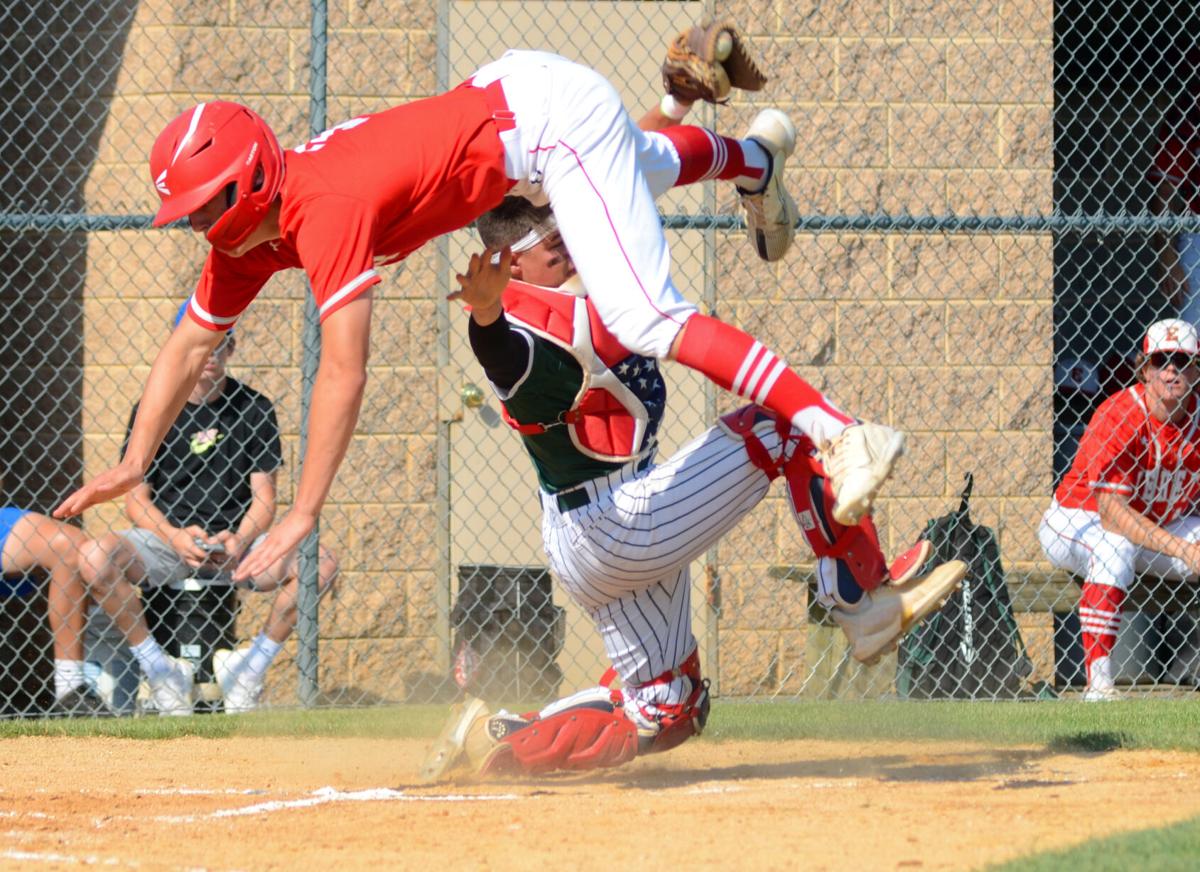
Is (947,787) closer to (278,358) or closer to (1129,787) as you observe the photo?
(1129,787)

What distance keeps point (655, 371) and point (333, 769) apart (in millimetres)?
1628

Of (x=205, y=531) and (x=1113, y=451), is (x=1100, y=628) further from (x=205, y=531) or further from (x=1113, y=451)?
(x=205, y=531)

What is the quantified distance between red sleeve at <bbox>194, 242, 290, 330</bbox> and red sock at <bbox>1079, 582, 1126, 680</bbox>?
4119mm

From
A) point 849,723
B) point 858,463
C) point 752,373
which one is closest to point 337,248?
point 752,373

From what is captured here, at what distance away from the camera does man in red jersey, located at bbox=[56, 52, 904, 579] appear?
3900 mm

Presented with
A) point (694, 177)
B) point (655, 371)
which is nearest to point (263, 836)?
point (655, 371)

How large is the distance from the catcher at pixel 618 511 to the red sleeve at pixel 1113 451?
288cm

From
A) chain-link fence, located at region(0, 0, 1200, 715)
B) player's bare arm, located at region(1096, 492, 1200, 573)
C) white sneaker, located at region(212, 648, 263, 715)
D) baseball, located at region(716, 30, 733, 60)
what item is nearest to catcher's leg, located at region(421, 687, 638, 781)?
white sneaker, located at region(212, 648, 263, 715)

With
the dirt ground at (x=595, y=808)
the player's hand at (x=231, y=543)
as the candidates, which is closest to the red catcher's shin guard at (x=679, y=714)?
the dirt ground at (x=595, y=808)

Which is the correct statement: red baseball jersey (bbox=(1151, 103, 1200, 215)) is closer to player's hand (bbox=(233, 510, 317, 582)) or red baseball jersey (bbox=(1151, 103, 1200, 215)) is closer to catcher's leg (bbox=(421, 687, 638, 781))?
catcher's leg (bbox=(421, 687, 638, 781))

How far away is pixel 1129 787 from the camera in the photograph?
173 inches

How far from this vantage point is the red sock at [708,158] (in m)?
4.78

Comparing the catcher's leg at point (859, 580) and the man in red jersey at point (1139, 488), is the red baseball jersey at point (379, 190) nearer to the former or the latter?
the catcher's leg at point (859, 580)

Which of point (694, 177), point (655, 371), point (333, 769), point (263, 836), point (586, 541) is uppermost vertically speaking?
point (694, 177)
